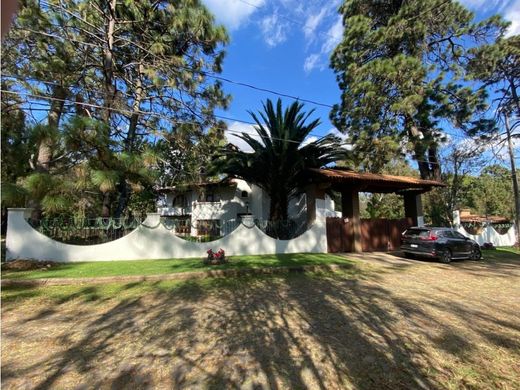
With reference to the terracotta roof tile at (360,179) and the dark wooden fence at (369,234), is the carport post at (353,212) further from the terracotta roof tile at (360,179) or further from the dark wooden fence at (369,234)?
the terracotta roof tile at (360,179)

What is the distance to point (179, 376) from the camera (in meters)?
3.91

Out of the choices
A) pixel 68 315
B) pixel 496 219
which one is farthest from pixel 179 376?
pixel 496 219

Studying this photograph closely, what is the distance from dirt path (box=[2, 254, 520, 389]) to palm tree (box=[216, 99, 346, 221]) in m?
8.61

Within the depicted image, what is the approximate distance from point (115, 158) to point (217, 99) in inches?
266

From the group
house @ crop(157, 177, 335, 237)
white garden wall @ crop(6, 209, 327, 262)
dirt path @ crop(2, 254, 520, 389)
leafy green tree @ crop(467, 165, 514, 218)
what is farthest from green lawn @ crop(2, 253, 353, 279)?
leafy green tree @ crop(467, 165, 514, 218)

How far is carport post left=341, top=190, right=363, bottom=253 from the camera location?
1727 cm

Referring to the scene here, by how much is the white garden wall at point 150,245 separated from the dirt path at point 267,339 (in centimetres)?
454

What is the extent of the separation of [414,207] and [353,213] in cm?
535

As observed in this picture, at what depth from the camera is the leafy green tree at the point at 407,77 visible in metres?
19.8

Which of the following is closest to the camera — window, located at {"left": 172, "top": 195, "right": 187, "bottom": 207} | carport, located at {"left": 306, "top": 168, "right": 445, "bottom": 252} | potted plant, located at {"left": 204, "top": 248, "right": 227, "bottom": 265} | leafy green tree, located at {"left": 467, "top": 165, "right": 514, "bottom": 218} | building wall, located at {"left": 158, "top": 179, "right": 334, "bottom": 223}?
potted plant, located at {"left": 204, "top": 248, "right": 227, "bottom": 265}

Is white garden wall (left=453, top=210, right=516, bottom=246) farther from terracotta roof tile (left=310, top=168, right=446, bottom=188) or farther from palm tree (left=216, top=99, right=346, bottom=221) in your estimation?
palm tree (left=216, top=99, right=346, bottom=221)

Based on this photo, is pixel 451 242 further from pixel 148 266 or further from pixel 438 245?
pixel 148 266

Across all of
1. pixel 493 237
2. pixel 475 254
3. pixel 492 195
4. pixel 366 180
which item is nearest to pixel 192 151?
pixel 366 180

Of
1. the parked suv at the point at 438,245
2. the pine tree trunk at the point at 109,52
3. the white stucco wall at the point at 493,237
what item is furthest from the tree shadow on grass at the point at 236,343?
the white stucco wall at the point at 493,237
